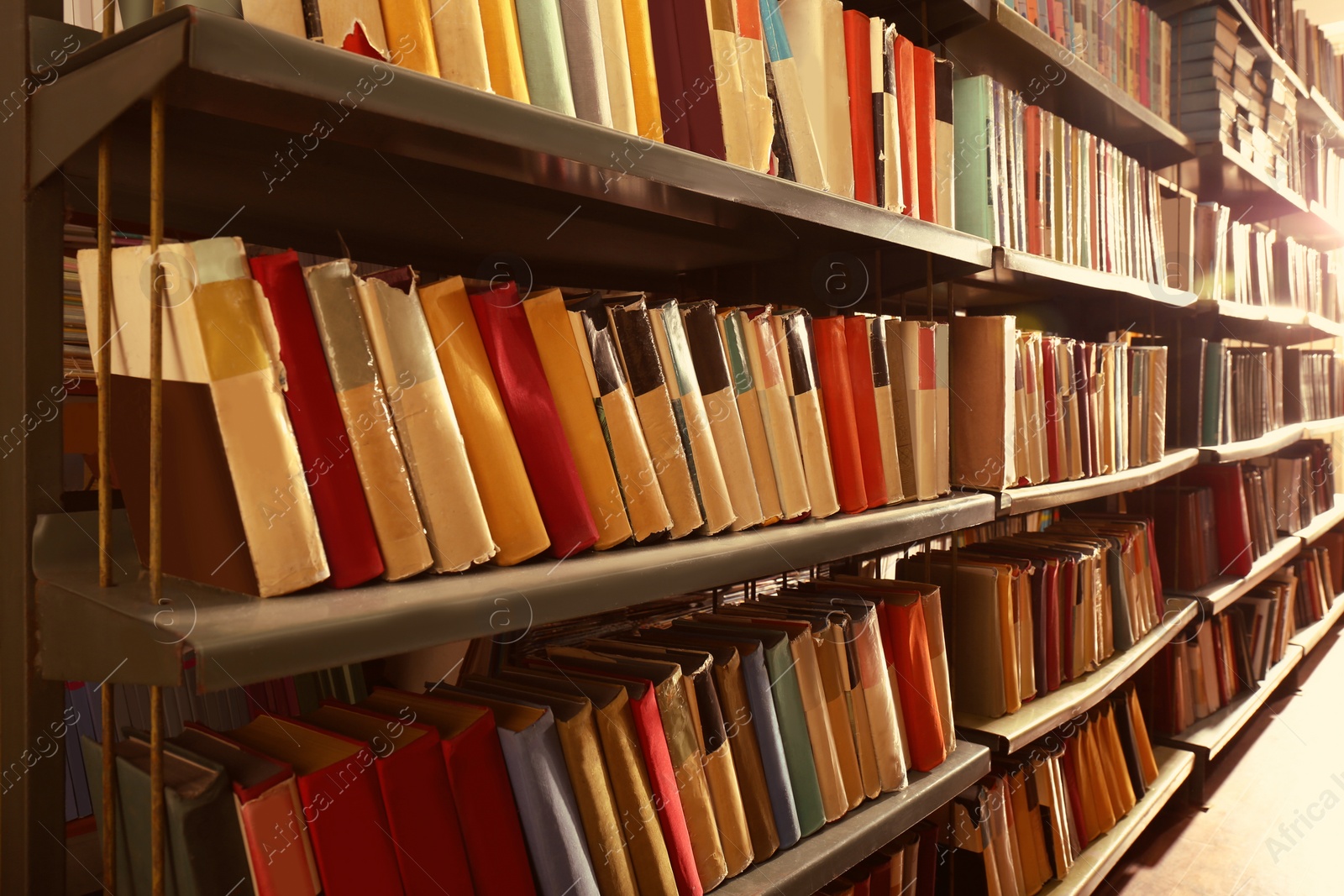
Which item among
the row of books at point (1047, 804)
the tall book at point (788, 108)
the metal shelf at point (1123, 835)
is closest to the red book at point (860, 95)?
the tall book at point (788, 108)

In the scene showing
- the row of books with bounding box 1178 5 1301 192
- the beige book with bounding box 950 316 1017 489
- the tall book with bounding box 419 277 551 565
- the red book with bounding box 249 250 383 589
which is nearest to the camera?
the red book with bounding box 249 250 383 589

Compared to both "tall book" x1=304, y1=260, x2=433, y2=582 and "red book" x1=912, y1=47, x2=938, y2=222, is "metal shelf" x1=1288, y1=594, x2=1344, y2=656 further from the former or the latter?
"tall book" x1=304, y1=260, x2=433, y2=582

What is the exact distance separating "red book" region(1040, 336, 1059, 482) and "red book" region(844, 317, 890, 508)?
2.17ft

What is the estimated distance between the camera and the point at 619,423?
85cm

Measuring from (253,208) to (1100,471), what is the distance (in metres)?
1.75

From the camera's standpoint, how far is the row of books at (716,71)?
69 centimetres

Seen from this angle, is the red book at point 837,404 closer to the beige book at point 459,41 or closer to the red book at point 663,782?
the red book at point 663,782

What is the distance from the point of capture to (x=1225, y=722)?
2617mm

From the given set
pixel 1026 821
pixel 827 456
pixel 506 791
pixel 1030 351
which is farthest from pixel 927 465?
pixel 1026 821

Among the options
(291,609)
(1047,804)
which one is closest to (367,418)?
(291,609)

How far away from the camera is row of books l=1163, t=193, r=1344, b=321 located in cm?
238

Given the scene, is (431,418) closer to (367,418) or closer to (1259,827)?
(367,418)

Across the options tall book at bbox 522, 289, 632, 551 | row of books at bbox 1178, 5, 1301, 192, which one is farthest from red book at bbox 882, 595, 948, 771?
row of books at bbox 1178, 5, 1301, 192

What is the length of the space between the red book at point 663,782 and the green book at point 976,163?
102cm
